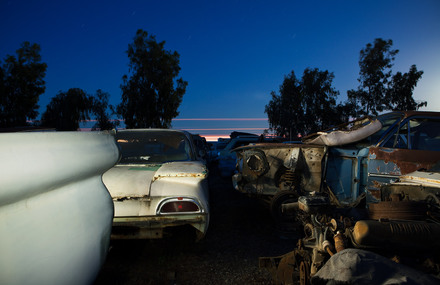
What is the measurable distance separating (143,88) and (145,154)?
20129 mm

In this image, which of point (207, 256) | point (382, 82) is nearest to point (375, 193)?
point (207, 256)

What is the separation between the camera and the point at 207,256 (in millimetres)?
3256

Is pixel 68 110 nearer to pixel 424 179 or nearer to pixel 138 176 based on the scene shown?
pixel 138 176

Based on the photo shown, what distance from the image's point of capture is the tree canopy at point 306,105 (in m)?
21.4

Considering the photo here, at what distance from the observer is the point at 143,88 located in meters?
22.5

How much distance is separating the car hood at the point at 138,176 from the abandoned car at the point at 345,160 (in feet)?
6.09

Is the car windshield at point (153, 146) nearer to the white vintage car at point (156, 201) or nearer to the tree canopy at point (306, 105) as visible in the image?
the white vintage car at point (156, 201)

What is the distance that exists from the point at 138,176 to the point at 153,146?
1312 mm

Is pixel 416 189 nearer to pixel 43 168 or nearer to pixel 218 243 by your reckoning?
pixel 218 243

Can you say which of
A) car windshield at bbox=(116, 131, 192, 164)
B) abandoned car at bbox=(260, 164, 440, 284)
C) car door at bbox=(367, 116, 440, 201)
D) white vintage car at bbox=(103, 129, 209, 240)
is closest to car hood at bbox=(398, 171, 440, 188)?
abandoned car at bbox=(260, 164, 440, 284)

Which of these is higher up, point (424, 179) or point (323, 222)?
point (424, 179)

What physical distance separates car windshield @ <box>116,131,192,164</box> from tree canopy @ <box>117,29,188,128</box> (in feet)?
63.4

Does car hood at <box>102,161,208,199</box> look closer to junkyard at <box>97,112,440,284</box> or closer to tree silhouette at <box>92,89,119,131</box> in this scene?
junkyard at <box>97,112,440,284</box>

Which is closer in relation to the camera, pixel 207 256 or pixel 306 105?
pixel 207 256
